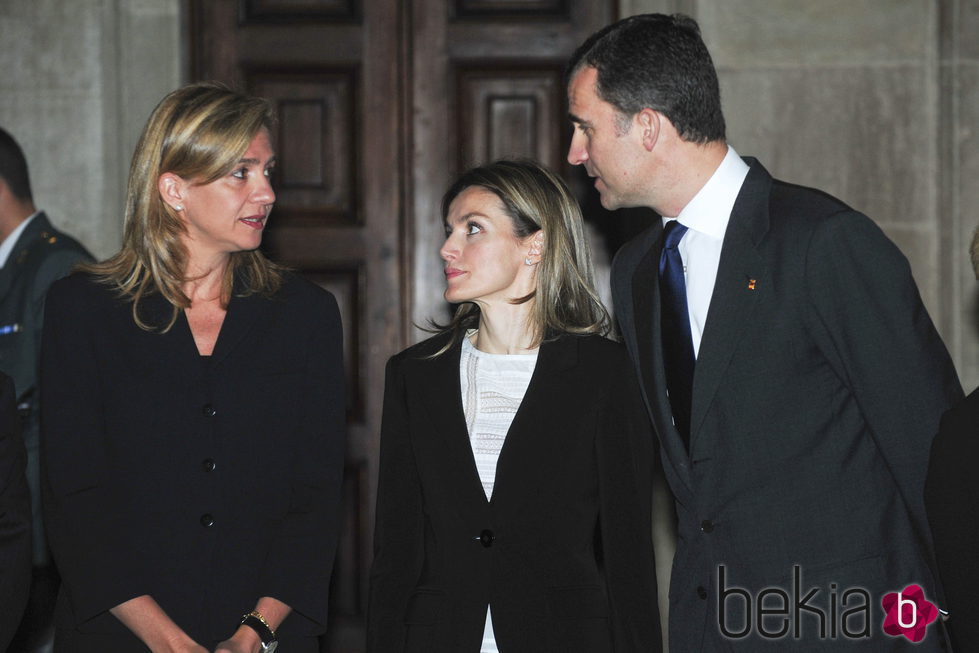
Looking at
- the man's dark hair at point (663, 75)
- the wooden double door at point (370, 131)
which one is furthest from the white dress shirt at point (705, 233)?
the wooden double door at point (370, 131)

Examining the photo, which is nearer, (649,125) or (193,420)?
(193,420)

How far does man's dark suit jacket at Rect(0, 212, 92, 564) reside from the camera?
4.57 meters

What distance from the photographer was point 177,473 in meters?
2.63

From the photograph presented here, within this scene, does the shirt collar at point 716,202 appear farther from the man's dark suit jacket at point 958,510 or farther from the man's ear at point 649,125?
the man's dark suit jacket at point 958,510

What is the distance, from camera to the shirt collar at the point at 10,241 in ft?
15.8

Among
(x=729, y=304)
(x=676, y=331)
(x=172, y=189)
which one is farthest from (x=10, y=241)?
(x=729, y=304)

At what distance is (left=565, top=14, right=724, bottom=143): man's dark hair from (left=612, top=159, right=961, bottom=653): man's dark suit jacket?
1.17ft

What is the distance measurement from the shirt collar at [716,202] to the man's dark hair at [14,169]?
3.35 m

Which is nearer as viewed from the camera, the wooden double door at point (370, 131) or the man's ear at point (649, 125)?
the man's ear at point (649, 125)

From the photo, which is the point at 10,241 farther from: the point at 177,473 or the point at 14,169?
the point at 177,473

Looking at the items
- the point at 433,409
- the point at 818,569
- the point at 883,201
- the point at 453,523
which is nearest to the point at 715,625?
the point at 818,569

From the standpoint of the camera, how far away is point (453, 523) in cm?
277

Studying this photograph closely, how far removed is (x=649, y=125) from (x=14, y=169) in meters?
3.28

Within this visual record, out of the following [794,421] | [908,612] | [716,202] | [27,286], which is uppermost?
[716,202]
